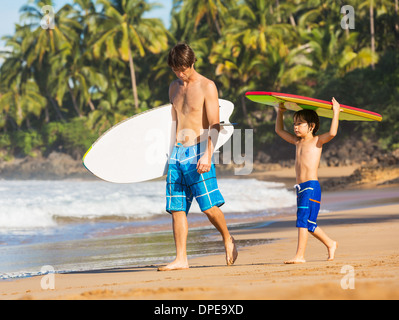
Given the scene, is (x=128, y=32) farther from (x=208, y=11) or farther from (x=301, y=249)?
(x=301, y=249)

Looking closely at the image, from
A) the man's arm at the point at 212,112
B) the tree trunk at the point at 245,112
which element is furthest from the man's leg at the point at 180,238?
the tree trunk at the point at 245,112

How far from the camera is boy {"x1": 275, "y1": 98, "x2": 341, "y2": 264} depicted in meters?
4.04

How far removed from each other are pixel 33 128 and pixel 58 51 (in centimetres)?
669

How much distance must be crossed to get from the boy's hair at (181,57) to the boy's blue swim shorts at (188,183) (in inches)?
20.5

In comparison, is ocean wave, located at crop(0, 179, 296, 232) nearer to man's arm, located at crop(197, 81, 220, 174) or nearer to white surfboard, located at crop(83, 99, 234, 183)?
white surfboard, located at crop(83, 99, 234, 183)

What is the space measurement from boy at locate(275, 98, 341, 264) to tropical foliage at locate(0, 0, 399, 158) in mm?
23752

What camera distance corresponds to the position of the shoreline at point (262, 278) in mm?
2568

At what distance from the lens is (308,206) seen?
4039 mm

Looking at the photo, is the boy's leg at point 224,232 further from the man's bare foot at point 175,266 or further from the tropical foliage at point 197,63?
the tropical foliage at point 197,63

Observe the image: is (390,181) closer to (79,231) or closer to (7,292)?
(79,231)

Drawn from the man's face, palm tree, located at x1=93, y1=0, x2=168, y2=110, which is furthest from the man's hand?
palm tree, located at x1=93, y1=0, x2=168, y2=110

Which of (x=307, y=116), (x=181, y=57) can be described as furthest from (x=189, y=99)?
(x=307, y=116)

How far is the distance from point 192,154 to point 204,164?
0.16 m

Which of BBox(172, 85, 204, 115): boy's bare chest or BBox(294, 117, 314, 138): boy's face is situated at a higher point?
BBox(172, 85, 204, 115): boy's bare chest
